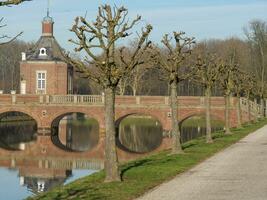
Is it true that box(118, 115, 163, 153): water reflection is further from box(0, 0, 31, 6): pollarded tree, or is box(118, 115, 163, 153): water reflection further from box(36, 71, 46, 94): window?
box(0, 0, 31, 6): pollarded tree

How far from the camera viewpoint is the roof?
5856cm

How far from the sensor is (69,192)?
40.8 feet

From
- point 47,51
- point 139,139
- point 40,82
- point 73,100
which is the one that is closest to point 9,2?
point 139,139

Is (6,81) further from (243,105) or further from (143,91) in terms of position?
(243,105)

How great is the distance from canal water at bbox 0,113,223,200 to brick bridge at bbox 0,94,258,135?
1.57m

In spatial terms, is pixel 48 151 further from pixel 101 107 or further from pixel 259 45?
pixel 259 45

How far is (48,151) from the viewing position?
104ft

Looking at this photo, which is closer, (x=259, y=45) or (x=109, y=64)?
(x=109, y=64)

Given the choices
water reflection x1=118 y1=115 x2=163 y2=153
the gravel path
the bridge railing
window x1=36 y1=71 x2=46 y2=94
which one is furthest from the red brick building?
the gravel path

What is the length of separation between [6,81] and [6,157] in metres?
50.9

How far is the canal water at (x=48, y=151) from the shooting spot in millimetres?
19391

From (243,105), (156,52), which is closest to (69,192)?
(156,52)

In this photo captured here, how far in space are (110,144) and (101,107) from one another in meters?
31.2

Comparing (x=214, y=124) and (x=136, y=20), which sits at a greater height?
(x=136, y=20)
